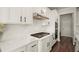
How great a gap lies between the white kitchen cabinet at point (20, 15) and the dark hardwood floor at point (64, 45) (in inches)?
29.8

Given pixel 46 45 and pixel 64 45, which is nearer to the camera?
pixel 64 45

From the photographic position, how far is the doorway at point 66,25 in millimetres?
1225

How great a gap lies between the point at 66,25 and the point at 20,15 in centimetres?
83

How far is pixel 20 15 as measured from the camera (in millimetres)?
1404

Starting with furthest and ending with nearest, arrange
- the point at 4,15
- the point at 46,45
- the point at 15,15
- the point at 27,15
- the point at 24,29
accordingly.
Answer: the point at 24,29
the point at 27,15
the point at 46,45
the point at 15,15
the point at 4,15

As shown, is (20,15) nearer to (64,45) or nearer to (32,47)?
(32,47)

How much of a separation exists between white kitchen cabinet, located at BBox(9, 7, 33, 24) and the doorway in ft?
2.11

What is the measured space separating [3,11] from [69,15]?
1.04 m

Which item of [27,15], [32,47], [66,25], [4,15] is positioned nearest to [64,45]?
[66,25]

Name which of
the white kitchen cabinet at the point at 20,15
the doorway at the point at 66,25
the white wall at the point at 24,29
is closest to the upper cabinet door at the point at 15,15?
the white kitchen cabinet at the point at 20,15
